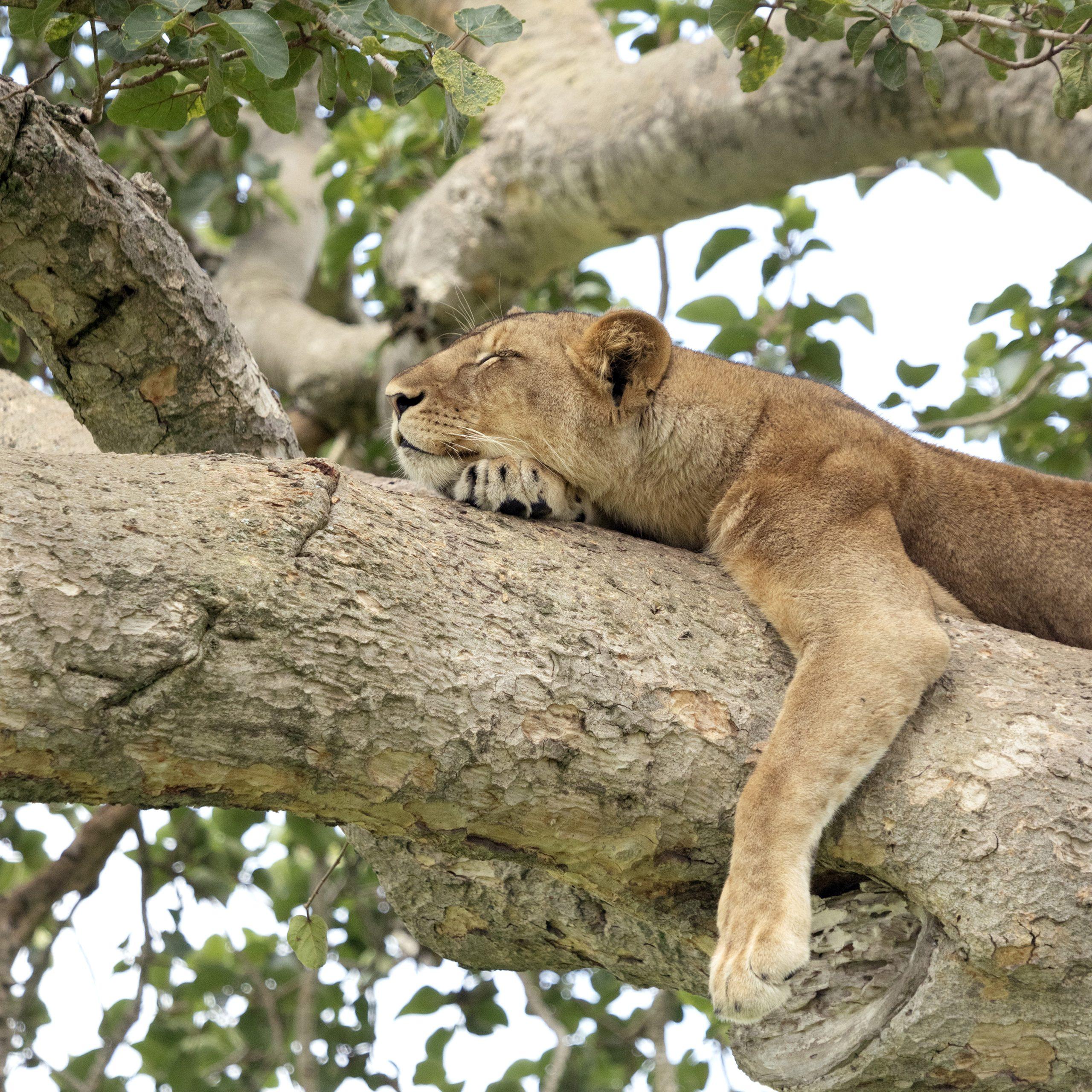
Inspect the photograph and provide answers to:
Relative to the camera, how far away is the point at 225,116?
8.67ft

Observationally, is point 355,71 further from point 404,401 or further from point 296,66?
point 404,401

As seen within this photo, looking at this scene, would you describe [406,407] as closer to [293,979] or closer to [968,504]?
[968,504]

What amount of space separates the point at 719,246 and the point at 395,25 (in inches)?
100

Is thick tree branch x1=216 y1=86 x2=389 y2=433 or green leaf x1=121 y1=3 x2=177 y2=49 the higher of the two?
green leaf x1=121 y1=3 x2=177 y2=49

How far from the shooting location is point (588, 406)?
3.14 m

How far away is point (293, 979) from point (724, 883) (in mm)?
3316

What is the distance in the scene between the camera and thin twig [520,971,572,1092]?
3881 mm

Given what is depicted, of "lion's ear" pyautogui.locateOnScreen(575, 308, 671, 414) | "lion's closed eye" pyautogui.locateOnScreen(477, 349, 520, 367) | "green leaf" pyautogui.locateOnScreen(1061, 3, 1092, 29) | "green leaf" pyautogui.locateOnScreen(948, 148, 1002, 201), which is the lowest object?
"lion's closed eye" pyautogui.locateOnScreen(477, 349, 520, 367)

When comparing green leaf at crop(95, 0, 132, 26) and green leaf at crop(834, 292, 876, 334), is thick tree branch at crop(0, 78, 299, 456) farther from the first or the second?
green leaf at crop(834, 292, 876, 334)

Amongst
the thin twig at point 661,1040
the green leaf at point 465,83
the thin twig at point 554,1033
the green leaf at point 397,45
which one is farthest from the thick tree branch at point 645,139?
the thin twig at point 661,1040

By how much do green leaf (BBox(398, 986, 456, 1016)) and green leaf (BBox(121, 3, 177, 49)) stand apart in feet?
11.1

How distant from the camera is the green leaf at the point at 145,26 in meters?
2.21

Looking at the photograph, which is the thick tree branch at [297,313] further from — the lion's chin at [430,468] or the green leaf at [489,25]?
the green leaf at [489,25]

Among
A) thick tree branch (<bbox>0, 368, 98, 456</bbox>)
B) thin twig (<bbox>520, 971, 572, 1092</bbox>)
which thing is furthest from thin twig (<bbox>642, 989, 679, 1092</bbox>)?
thick tree branch (<bbox>0, 368, 98, 456</bbox>)
